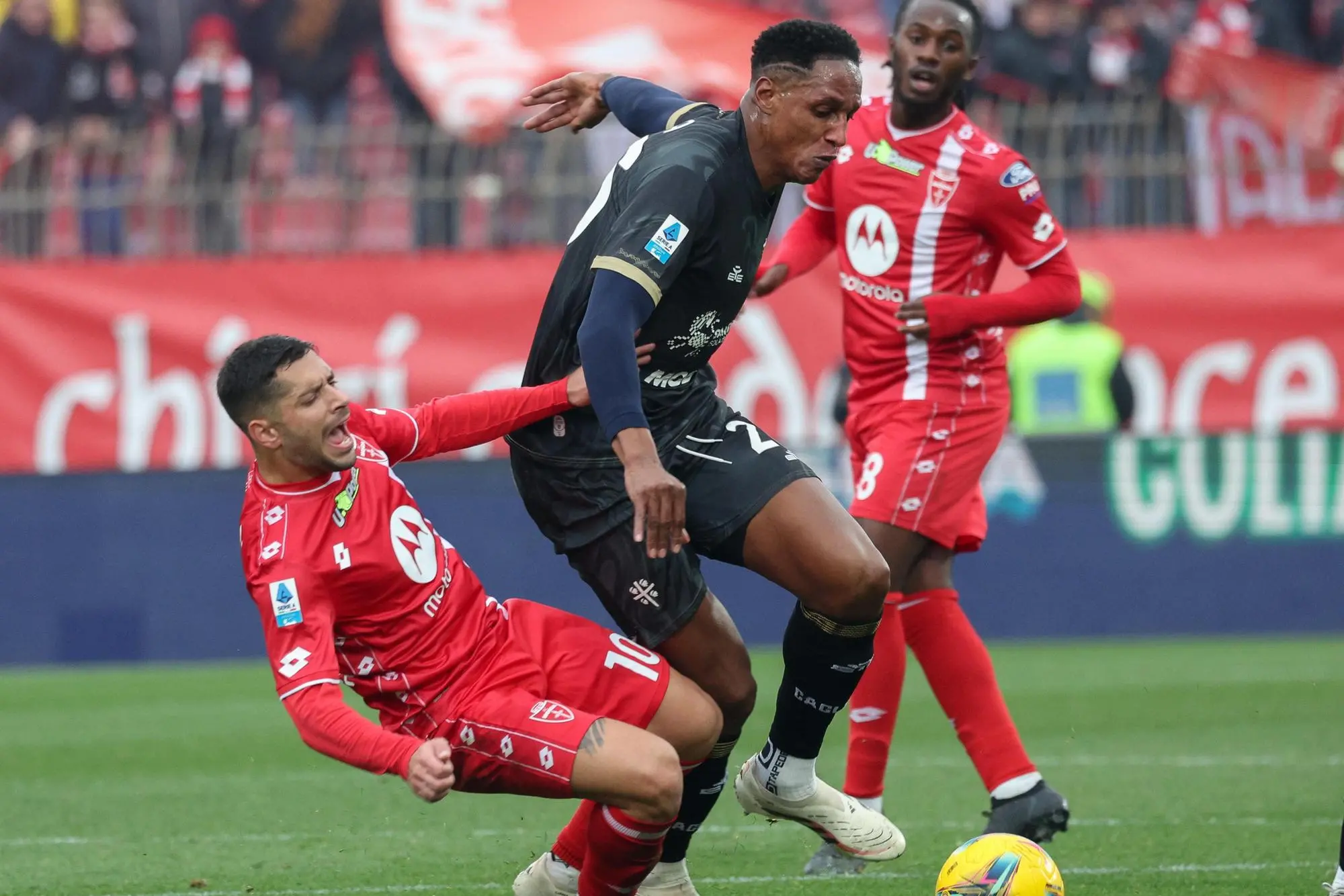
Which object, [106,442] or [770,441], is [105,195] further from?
[770,441]

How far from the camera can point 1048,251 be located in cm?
632

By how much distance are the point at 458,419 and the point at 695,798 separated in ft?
4.06

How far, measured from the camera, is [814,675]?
5.39 metres

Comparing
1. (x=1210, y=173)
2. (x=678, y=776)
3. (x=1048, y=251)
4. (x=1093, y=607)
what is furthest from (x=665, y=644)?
(x=1210, y=173)

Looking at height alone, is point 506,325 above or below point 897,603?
below

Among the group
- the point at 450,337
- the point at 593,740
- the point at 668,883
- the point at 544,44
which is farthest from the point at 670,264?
the point at 544,44

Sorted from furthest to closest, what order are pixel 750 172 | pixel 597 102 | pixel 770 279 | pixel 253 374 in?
pixel 770 279, pixel 597 102, pixel 750 172, pixel 253 374

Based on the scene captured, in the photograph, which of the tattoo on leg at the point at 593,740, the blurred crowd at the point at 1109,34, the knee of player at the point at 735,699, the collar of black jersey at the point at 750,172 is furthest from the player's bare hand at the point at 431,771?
the blurred crowd at the point at 1109,34

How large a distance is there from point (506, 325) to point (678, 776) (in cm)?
830

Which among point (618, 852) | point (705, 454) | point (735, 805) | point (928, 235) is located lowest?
point (735, 805)

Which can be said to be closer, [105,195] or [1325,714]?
[1325,714]

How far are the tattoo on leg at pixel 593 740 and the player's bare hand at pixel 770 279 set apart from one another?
1928 mm

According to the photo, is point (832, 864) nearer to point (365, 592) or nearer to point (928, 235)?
point (365, 592)

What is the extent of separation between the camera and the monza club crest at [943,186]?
20.6 ft
